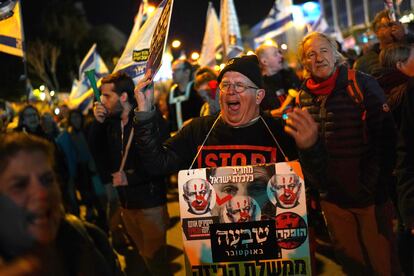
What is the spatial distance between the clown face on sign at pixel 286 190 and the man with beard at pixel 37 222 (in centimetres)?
125

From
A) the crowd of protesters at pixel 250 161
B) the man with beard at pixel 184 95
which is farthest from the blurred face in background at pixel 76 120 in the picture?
the crowd of protesters at pixel 250 161

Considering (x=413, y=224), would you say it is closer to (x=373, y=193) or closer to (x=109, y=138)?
(x=373, y=193)

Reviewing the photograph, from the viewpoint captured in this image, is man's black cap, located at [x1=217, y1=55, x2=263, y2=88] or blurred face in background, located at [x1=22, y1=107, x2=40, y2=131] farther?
blurred face in background, located at [x1=22, y1=107, x2=40, y2=131]

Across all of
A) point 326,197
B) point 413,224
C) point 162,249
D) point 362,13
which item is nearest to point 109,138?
point 162,249

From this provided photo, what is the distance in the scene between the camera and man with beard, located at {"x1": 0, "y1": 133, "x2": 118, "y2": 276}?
63.1 inches

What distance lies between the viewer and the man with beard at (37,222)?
5.26 ft

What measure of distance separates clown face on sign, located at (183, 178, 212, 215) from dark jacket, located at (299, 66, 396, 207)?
1.20m

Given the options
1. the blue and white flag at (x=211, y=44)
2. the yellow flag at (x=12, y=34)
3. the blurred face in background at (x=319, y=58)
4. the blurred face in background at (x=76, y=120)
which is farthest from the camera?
the blue and white flag at (x=211, y=44)

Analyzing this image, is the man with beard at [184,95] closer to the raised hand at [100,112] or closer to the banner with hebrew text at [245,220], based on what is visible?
the raised hand at [100,112]

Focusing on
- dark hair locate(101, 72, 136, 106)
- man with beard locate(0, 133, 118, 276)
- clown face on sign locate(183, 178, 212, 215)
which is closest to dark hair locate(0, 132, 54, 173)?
man with beard locate(0, 133, 118, 276)

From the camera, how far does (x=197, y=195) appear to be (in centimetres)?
288

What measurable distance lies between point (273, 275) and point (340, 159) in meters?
1.25

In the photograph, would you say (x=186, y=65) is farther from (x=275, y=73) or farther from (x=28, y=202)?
(x=28, y=202)

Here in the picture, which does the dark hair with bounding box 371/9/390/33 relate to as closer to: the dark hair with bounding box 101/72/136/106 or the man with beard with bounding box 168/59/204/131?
the man with beard with bounding box 168/59/204/131
